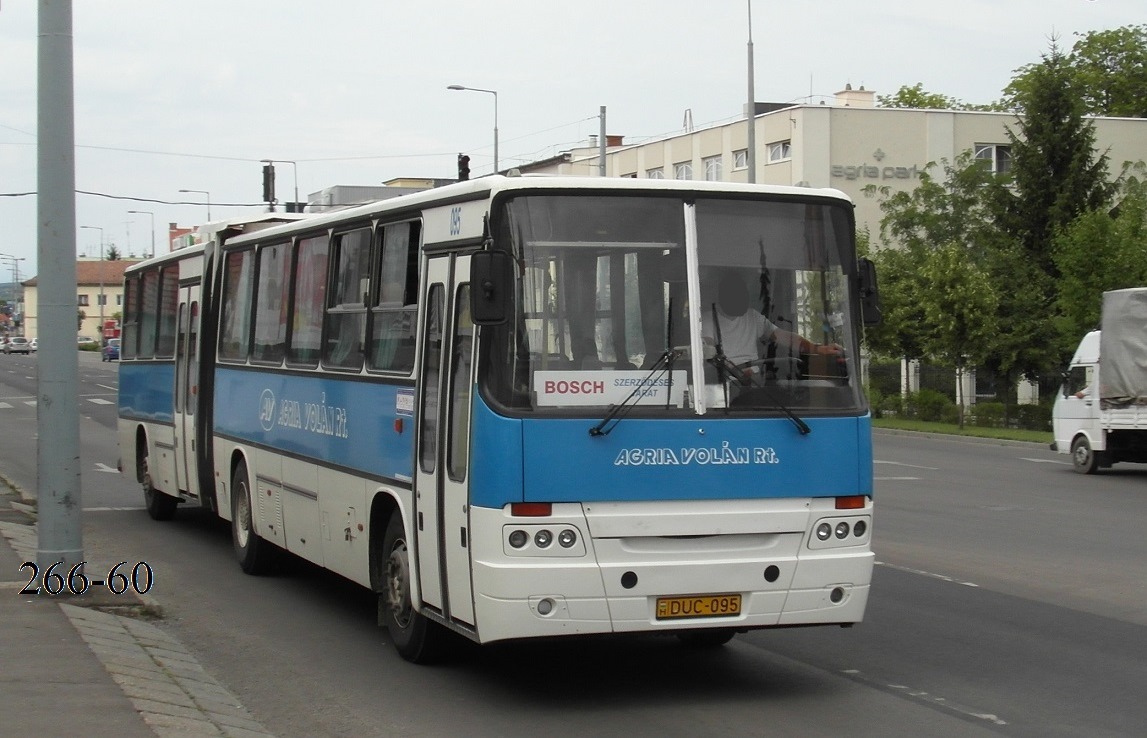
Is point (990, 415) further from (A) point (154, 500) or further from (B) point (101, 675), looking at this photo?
(B) point (101, 675)

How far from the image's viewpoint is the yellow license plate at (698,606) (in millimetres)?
8070

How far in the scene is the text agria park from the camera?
8078 mm

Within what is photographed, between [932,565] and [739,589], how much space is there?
6.15m

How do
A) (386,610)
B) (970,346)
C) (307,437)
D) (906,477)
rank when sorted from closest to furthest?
(386,610) → (307,437) → (906,477) → (970,346)

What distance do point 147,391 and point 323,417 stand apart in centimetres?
713

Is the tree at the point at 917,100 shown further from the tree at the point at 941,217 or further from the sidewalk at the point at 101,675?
the sidewalk at the point at 101,675

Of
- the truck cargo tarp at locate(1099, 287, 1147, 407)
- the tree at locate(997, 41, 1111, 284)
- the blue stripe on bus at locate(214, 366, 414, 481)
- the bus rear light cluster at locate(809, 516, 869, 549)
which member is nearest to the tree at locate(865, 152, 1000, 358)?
the tree at locate(997, 41, 1111, 284)

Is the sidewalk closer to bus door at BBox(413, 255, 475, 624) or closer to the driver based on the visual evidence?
bus door at BBox(413, 255, 475, 624)

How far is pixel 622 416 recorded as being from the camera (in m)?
8.09

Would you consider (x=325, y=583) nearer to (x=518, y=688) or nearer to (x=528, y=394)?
(x=518, y=688)

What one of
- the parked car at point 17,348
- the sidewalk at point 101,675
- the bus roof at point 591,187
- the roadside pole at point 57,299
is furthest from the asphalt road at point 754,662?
the parked car at point 17,348

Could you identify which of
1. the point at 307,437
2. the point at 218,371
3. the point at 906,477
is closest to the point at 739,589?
the point at 307,437

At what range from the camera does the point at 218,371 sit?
14.6 m

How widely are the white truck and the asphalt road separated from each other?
33.8ft
